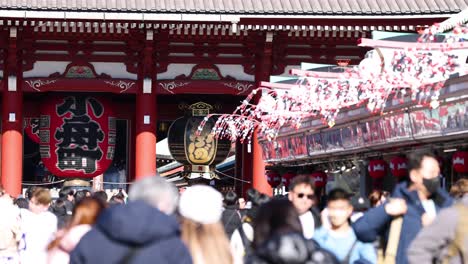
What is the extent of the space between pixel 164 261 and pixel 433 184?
7.75 ft

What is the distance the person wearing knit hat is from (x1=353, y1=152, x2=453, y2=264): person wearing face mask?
1360 millimetres

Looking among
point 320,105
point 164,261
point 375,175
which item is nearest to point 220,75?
A: point 320,105

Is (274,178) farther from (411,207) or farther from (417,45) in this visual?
(411,207)

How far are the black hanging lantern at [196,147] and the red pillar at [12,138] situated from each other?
3.55 m

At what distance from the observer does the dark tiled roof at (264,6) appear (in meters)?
21.0

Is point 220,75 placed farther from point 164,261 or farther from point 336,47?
point 164,261

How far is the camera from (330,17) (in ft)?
69.6

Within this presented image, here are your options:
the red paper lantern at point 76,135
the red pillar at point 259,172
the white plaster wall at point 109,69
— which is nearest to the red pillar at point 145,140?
the white plaster wall at point 109,69

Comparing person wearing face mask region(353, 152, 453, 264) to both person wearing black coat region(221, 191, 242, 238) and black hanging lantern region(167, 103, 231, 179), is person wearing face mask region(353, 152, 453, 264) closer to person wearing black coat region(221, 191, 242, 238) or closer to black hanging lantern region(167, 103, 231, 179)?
person wearing black coat region(221, 191, 242, 238)

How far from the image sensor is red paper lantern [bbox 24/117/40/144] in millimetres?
24675

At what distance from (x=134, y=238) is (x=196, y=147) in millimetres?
18828

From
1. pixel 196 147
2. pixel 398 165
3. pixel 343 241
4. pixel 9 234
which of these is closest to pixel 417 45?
pixel 398 165

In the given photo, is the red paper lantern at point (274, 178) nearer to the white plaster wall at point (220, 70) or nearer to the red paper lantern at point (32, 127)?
the white plaster wall at point (220, 70)

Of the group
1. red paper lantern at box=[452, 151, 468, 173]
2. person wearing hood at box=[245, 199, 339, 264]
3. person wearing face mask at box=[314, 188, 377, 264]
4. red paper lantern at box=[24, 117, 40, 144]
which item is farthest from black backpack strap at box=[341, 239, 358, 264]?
red paper lantern at box=[24, 117, 40, 144]
